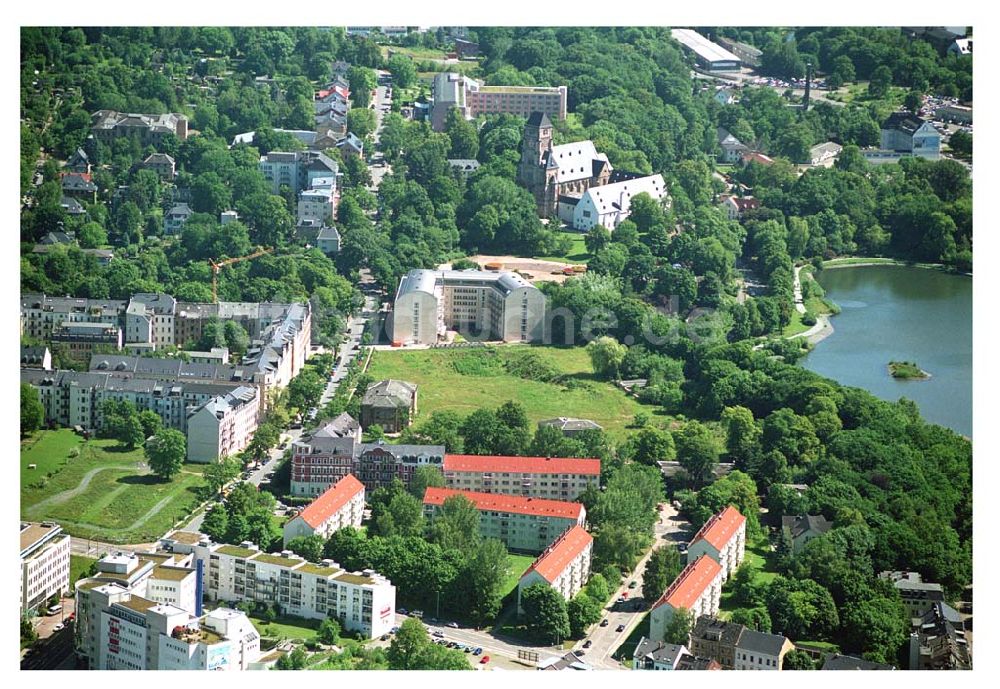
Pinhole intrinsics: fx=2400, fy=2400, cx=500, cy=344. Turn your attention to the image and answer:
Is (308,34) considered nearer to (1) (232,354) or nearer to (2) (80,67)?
(2) (80,67)

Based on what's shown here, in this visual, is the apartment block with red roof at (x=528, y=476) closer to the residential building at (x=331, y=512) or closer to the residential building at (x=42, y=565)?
the residential building at (x=331, y=512)

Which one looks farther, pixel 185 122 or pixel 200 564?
pixel 185 122

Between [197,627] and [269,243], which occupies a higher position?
[269,243]

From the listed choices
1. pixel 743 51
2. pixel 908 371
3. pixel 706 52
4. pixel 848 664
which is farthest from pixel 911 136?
pixel 848 664

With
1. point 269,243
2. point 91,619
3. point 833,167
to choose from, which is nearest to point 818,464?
point 91,619

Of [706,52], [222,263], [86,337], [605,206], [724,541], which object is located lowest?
[724,541]

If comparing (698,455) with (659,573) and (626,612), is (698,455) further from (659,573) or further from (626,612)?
(626,612)
